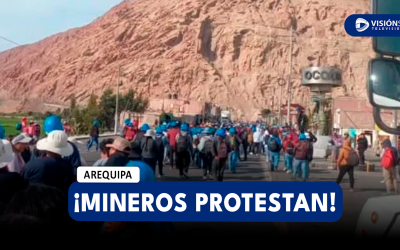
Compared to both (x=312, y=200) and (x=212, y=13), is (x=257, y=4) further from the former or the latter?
(x=312, y=200)

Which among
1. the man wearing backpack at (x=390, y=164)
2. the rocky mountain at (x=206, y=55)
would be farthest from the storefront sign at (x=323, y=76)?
the rocky mountain at (x=206, y=55)

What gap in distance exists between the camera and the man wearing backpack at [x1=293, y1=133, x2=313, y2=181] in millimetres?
16125

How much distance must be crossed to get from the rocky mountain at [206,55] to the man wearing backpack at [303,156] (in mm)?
84981

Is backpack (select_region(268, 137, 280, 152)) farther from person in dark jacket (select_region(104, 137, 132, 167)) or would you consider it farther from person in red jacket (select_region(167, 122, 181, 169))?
person in dark jacket (select_region(104, 137, 132, 167))

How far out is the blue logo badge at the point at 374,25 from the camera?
12.3ft


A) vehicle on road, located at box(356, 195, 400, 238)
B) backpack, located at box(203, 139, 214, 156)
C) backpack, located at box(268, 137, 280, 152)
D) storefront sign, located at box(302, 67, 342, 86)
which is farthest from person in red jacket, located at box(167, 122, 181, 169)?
vehicle on road, located at box(356, 195, 400, 238)

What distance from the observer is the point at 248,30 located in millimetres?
113938

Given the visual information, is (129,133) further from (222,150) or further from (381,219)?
(381,219)

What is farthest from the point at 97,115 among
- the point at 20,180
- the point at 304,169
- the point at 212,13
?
the point at 212,13

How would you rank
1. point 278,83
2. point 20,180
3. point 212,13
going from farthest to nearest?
point 212,13, point 278,83, point 20,180

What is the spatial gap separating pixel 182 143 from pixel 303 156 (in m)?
3.08

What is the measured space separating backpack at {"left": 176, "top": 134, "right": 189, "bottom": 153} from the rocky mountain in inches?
3291

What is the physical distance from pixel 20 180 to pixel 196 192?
1.90 metres

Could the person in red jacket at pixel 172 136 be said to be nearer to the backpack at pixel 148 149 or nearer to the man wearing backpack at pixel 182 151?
the man wearing backpack at pixel 182 151
